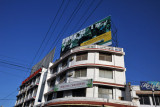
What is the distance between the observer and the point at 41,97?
25484 mm

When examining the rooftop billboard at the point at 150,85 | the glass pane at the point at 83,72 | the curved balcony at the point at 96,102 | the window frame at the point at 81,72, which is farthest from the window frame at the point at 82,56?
the rooftop billboard at the point at 150,85

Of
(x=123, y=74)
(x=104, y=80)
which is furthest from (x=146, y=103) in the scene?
(x=104, y=80)

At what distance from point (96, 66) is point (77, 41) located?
971 cm

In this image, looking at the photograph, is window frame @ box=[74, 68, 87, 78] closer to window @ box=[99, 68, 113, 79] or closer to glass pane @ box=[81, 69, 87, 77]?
glass pane @ box=[81, 69, 87, 77]

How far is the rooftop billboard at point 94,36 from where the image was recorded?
2339 cm

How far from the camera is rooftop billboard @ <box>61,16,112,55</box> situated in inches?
921

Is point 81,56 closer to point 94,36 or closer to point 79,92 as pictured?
point 79,92

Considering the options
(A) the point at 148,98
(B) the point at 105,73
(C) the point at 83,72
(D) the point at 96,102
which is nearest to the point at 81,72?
(C) the point at 83,72

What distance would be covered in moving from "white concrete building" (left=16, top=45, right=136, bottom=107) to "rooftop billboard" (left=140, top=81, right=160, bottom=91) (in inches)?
188

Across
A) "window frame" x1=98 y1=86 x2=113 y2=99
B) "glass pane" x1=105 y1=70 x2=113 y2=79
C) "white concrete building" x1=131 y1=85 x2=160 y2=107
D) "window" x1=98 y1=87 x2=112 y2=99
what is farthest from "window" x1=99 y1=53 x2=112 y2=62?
"white concrete building" x1=131 y1=85 x2=160 y2=107

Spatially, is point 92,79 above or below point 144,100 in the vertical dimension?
above

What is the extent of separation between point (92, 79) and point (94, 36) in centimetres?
1045

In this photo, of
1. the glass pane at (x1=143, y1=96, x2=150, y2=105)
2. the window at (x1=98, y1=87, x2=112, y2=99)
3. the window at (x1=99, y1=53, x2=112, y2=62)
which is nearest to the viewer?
the window at (x1=98, y1=87, x2=112, y2=99)

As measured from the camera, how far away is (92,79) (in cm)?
1689
